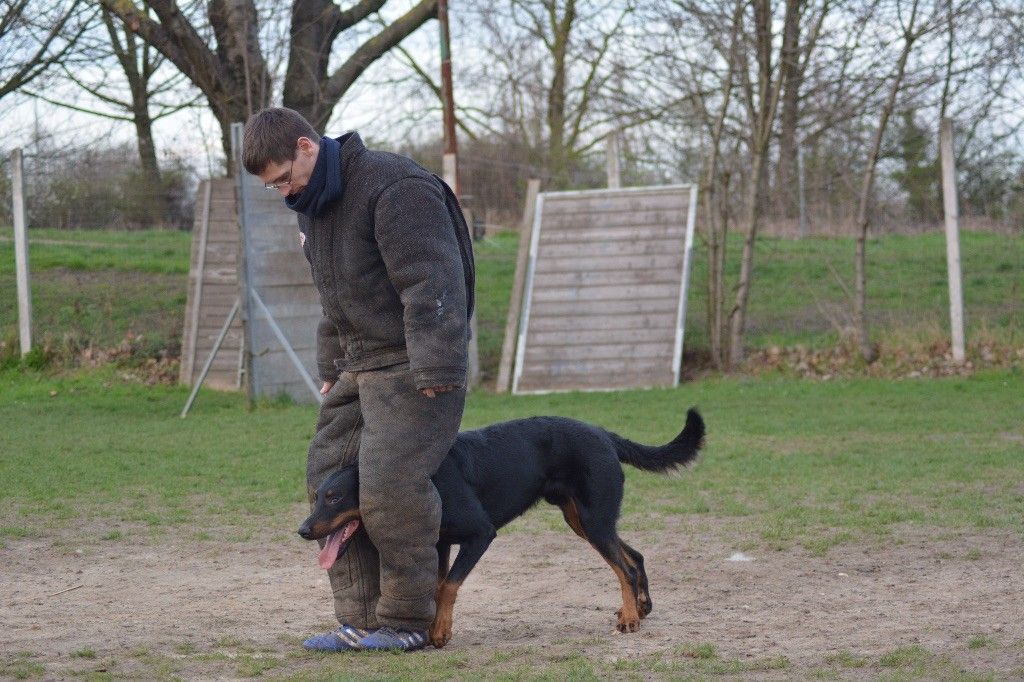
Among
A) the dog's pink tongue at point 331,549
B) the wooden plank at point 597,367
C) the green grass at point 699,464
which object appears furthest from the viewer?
the wooden plank at point 597,367

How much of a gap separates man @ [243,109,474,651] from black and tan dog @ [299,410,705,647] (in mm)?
103

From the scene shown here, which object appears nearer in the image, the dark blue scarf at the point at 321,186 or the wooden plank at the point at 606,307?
the dark blue scarf at the point at 321,186

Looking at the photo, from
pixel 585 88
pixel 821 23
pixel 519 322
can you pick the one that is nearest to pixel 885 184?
pixel 821 23

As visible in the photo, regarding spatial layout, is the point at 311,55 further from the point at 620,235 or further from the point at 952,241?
the point at 952,241

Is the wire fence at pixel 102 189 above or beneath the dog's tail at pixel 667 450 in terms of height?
above

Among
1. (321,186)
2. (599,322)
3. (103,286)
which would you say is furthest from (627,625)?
(103,286)

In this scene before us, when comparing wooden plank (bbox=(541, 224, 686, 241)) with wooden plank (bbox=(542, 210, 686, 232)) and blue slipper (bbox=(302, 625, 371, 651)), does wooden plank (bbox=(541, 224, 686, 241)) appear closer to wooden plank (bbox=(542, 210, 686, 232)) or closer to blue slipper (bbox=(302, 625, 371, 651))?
wooden plank (bbox=(542, 210, 686, 232))

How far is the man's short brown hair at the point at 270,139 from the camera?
168 inches

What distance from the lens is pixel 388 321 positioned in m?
4.46

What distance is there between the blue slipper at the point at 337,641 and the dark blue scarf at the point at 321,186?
5.11 feet

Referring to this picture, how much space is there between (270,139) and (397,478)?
1276 millimetres

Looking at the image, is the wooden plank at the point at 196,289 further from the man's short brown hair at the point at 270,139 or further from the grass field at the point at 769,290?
the man's short brown hair at the point at 270,139

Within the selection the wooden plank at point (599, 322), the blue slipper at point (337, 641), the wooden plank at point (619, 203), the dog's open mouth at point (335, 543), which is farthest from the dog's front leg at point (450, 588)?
the wooden plank at point (619, 203)

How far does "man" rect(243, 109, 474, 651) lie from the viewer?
428 cm
